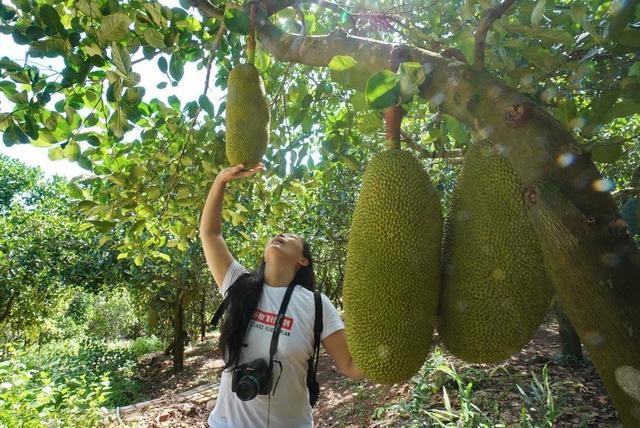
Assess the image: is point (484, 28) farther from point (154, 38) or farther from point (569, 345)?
point (569, 345)

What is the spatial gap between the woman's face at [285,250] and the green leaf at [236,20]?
3.81 feet

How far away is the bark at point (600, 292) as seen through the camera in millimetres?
520

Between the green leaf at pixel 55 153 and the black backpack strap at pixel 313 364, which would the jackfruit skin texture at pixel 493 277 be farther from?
the green leaf at pixel 55 153

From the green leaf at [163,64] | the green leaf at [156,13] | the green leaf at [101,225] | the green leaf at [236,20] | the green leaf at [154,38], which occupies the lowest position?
the green leaf at [101,225]

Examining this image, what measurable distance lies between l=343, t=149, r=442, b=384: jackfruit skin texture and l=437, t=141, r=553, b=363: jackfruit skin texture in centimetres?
6

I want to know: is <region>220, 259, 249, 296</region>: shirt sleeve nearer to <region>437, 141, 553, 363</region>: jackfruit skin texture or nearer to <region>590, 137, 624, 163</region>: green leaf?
<region>437, 141, 553, 363</region>: jackfruit skin texture

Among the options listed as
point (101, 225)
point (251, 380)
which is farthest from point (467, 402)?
point (101, 225)

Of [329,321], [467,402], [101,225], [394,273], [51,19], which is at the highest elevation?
[51,19]

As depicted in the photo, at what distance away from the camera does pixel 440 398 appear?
390 cm

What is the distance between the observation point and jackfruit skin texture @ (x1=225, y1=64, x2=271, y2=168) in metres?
1.52

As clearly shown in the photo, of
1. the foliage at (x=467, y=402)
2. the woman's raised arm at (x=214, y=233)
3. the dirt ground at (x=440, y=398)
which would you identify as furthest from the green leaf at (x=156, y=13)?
the dirt ground at (x=440, y=398)

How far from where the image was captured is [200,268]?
833 cm

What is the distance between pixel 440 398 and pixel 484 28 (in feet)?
12.2

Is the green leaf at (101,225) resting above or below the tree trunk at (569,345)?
above
